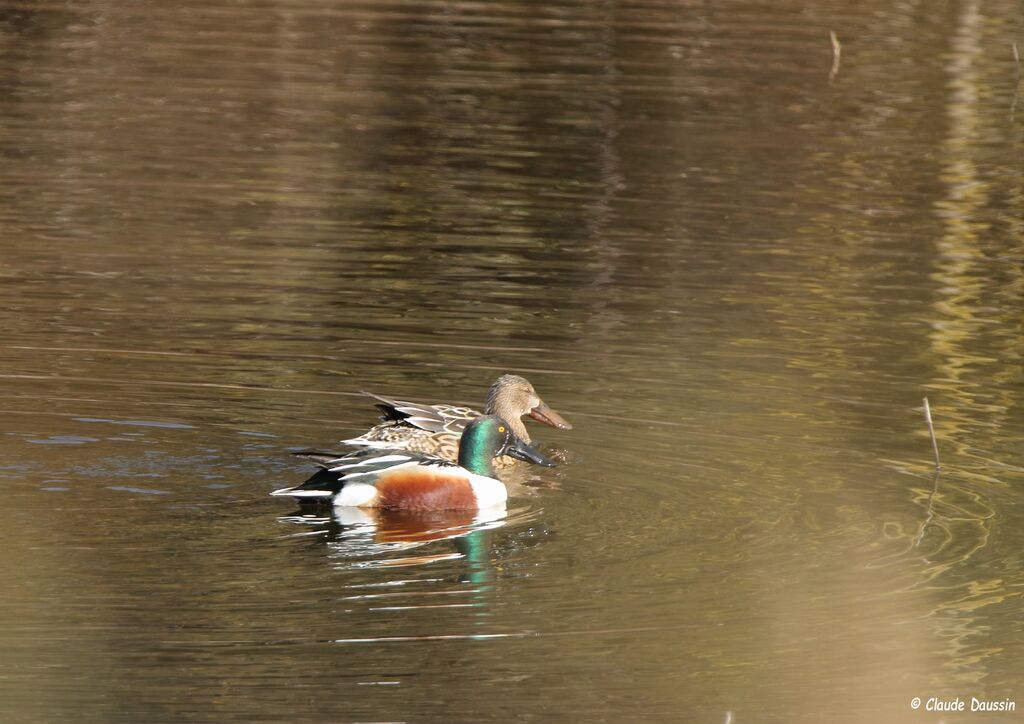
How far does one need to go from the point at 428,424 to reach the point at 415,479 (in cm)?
89

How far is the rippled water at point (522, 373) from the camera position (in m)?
7.30

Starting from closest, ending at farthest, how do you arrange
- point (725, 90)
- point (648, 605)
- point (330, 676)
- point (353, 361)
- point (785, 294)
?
point (330, 676)
point (648, 605)
point (353, 361)
point (785, 294)
point (725, 90)

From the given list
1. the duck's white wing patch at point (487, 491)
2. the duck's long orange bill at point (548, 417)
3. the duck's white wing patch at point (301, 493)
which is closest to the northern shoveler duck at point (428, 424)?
the duck's long orange bill at point (548, 417)

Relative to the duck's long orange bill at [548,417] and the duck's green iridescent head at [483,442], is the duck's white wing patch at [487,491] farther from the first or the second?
the duck's long orange bill at [548,417]

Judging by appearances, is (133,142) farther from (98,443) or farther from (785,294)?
(98,443)

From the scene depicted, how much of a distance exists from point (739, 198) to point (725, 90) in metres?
5.46

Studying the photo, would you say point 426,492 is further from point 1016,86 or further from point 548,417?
A: point 1016,86

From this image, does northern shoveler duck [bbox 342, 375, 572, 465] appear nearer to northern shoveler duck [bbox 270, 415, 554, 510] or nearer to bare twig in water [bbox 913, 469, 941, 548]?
northern shoveler duck [bbox 270, 415, 554, 510]

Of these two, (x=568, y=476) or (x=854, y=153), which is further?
(x=854, y=153)

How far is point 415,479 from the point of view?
30.8ft

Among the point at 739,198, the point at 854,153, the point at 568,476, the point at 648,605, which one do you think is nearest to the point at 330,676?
the point at 648,605

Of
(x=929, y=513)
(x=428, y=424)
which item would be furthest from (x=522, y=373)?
(x=929, y=513)

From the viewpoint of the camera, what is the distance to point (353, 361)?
11.7 metres

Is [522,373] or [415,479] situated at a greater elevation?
[415,479]
